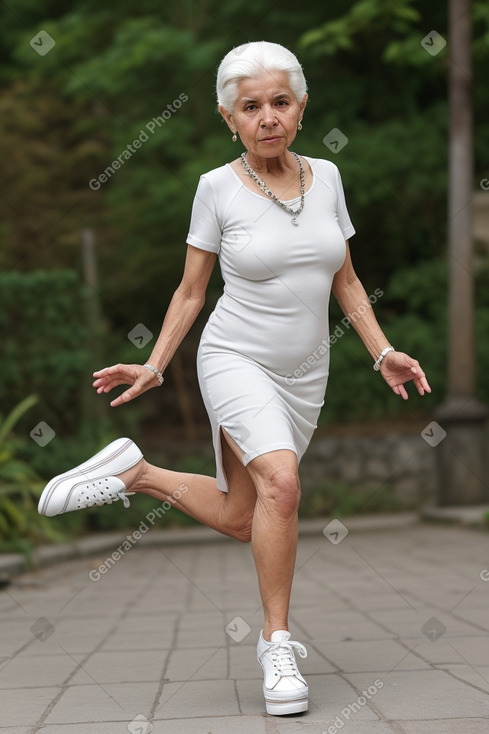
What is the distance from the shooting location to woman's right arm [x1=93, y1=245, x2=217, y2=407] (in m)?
3.44

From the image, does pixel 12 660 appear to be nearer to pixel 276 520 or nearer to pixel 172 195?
pixel 276 520

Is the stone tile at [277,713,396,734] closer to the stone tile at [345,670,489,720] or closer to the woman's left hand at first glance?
the stone tile at [345,670,489,720]

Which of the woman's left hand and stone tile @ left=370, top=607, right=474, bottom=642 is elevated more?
the woman's left hand

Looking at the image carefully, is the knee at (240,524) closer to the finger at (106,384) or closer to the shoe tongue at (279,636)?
the shoe tongue at (279,636)

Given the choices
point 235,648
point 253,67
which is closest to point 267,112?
point 253,67

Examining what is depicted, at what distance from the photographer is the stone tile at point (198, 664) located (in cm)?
390

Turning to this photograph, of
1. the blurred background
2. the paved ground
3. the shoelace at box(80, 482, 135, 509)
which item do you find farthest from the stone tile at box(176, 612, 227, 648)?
the blurred background

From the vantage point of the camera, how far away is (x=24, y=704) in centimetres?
353

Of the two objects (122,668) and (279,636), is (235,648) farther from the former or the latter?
(279,636)

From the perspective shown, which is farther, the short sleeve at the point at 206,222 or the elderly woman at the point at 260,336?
the short sleeve at the point at 206,222

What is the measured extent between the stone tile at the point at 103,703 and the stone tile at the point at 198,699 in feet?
0.19

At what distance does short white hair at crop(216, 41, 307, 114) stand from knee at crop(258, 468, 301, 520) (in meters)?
1.16

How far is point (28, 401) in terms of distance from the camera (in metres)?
10.3

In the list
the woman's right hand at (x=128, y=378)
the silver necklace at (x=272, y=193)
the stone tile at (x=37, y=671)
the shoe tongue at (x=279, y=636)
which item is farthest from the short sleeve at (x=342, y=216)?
the stone tile at (x=37, y=671)
